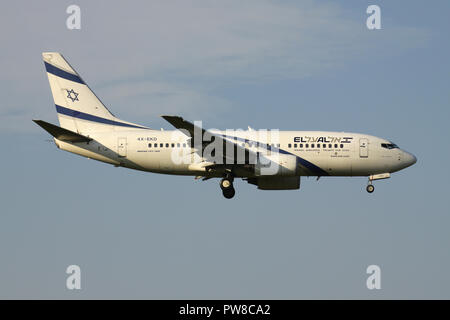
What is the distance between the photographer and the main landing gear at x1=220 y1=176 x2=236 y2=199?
51.2 metres

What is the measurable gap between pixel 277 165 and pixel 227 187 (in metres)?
4.03

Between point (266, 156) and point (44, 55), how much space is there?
17.9 m

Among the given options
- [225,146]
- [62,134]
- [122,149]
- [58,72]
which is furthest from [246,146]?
[58,72]

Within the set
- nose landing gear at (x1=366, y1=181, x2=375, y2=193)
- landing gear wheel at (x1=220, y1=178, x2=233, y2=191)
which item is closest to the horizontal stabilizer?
landing gear wheel at (x1=220, y1=178, x2=233, y2=191)

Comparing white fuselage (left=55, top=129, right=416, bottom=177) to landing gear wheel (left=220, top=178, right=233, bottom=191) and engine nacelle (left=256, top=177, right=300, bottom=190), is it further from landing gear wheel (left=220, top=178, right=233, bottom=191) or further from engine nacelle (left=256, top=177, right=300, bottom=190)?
engine nacelle (left=256, top=177, right=300, bottom=190)

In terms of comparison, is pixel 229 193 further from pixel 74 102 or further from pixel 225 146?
pixel 74 102

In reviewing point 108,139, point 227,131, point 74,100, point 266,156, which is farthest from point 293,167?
→ point 74,100

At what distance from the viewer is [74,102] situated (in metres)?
53.4

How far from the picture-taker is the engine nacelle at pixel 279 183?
52719mm

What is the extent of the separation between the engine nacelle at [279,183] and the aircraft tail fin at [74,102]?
976 cm

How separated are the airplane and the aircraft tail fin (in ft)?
0.36

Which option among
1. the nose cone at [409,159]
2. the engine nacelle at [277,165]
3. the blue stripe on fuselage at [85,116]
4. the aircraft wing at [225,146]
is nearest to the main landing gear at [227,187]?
the aircraft wing at [225,146]

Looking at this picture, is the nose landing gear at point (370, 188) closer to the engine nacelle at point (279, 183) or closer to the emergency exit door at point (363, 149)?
the emergency exit door at point (363, 149)

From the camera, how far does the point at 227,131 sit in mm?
50938
